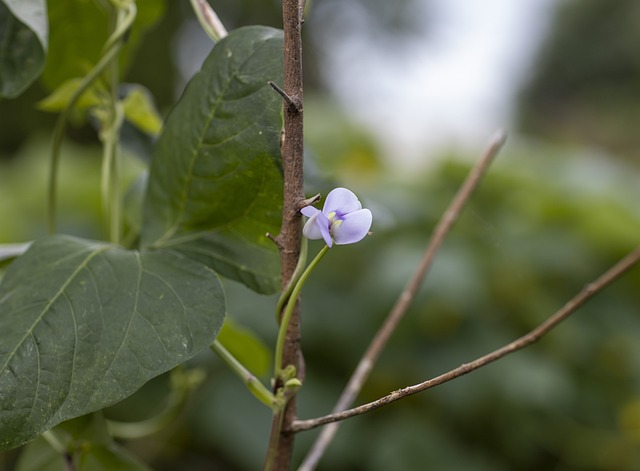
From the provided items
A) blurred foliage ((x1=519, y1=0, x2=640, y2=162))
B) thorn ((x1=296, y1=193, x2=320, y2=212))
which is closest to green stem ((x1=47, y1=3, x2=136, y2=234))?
thorn ((x1=296, y1=193, x2=320, y2=212))

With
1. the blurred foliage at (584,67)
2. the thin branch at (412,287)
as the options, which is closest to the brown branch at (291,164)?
the thin branch at (412,287)

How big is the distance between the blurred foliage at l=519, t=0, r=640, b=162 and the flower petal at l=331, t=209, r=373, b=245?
344 inches

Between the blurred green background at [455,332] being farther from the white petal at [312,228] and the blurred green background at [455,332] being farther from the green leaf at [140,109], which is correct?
the white petal at [312,228]

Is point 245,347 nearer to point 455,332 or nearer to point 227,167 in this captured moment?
point 227,167

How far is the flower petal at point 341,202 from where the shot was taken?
0.21 m

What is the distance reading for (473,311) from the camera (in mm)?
1152

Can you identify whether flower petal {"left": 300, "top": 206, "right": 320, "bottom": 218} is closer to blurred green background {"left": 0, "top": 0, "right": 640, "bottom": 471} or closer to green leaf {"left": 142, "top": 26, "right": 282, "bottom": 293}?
green leaf {"left": 142, "top": 26, "right": 282, "bottom": 293}

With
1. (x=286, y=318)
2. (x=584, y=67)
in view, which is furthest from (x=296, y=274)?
(x=584, y=67)

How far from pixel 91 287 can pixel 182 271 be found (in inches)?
1.3

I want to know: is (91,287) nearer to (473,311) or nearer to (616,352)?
(473,311)

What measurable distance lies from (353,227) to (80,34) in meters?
0.26

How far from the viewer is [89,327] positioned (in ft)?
0.81

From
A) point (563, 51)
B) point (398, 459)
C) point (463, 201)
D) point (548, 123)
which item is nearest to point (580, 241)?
point (398, 459)

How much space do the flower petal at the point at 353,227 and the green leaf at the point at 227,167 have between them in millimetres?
58
